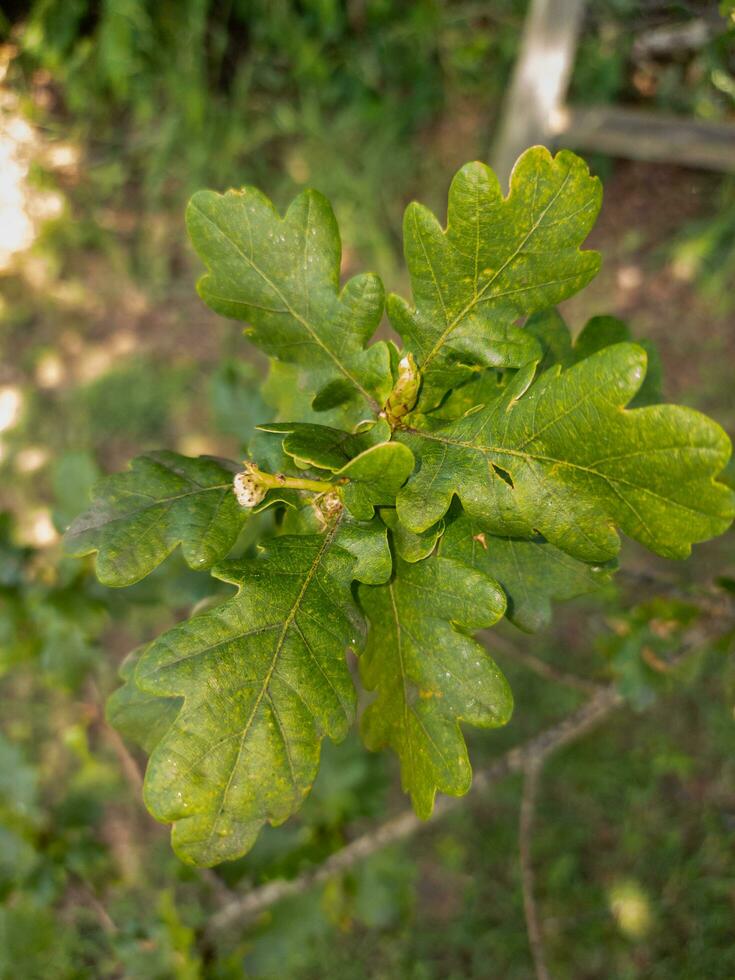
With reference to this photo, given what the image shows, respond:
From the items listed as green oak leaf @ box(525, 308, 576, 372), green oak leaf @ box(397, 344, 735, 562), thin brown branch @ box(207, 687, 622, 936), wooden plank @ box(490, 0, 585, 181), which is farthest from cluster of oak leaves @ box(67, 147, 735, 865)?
wooden plank @ box(490, 0, 585, 181)

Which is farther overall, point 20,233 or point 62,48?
point 20,233

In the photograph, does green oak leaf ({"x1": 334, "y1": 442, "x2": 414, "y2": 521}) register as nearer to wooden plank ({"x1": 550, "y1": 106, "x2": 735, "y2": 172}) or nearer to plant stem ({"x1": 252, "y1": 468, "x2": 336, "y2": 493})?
plant stem ({"x1": 252, "y1": 468, "x2": 336, "y2": 493})

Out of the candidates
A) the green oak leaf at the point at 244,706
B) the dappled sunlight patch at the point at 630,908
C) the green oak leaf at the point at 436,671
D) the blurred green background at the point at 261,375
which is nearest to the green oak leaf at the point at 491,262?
the green oak leaf at the point at 436,671

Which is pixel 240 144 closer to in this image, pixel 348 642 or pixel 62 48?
Result: pixel 62 48

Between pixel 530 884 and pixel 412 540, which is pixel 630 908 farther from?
pixel 412 540

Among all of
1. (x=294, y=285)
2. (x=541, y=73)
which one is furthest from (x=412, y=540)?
(x=541, y=73)

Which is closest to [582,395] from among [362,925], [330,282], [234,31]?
[330,282]
